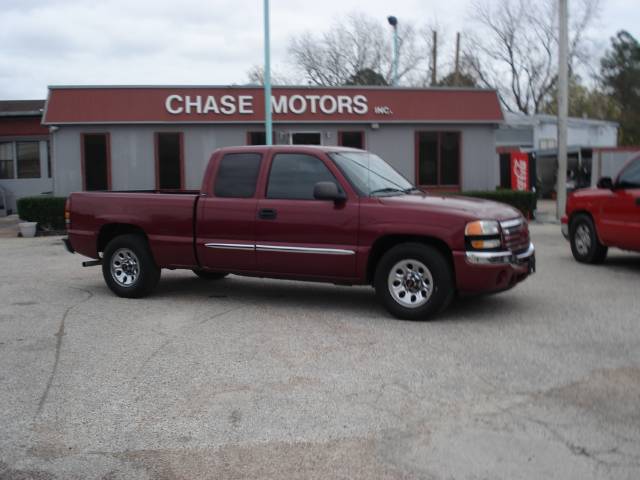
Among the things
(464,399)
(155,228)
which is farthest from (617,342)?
(155,228)

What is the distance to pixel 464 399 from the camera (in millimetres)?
5164

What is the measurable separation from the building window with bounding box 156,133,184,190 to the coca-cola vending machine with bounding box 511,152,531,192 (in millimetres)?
10440

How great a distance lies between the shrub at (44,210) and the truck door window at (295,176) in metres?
12.9

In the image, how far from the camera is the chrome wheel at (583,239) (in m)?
11.9

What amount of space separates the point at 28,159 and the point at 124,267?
2259cm

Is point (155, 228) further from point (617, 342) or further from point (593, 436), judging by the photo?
point (593, 436)

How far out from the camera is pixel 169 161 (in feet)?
73.0

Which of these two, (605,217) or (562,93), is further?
(562,93)

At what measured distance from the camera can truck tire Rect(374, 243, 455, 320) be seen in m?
7.50

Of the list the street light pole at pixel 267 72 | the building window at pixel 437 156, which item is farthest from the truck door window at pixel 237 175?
the building window at pixel 437 156

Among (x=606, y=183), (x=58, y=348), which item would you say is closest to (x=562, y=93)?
(x=606, y=183)

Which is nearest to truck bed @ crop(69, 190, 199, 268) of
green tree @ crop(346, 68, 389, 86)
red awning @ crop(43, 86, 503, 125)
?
red awning @ crop(43, 86, 503, 125)

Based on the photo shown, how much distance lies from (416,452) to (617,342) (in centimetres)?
324

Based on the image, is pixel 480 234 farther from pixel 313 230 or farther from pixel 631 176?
pixel 631 176
